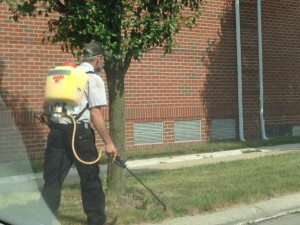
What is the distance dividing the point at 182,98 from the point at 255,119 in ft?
7.93

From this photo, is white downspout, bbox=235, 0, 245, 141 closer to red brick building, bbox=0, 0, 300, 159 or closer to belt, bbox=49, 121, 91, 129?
red brick building, bbox=0, 0, 300, 159

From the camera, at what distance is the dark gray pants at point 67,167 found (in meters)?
5.64

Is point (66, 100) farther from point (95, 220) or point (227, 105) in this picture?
point (227, 105)

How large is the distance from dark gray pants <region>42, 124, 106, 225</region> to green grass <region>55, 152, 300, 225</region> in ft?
1.85

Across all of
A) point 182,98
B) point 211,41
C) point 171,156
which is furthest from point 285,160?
point 211,41

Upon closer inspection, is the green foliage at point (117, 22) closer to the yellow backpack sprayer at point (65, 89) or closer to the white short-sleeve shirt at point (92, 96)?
the white short-sleeve shirt at point (92, 96)

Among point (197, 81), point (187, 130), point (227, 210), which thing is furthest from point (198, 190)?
point (197, 81)

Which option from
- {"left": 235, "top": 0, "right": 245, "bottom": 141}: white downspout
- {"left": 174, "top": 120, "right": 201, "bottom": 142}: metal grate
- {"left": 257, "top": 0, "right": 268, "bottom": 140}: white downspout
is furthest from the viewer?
{"left": 257, "top": 0, "right": 268, "bottom": 140}: white downspout

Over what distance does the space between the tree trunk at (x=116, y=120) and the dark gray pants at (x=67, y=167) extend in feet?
4.55

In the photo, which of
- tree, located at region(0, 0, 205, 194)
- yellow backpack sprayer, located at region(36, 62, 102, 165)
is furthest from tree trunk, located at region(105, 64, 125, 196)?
yellow backpack sprayer, located at region(36, 62, 102, 165)

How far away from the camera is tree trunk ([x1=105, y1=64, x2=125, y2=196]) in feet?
23.4

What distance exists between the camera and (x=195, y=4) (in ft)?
24.2

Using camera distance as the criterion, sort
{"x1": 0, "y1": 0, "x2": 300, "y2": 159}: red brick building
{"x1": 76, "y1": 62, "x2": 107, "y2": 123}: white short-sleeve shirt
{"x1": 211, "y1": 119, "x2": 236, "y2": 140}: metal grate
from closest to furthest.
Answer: {"x1": 76, "y1": 62, "x2": 107, "y2": 123}: white short-sleeve shirt
{"x1": 0, "y1": 0, "x2": 300, "y2": 159}: red brick building
{"x1": 211, "y1": 119, "x2": 236, "y2": 140}: metal grate

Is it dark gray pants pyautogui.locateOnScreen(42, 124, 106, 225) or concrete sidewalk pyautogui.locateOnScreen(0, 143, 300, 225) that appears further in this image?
concrete sidewalk pyautogui.locateOnScreen(0, 143, 300, 225)
